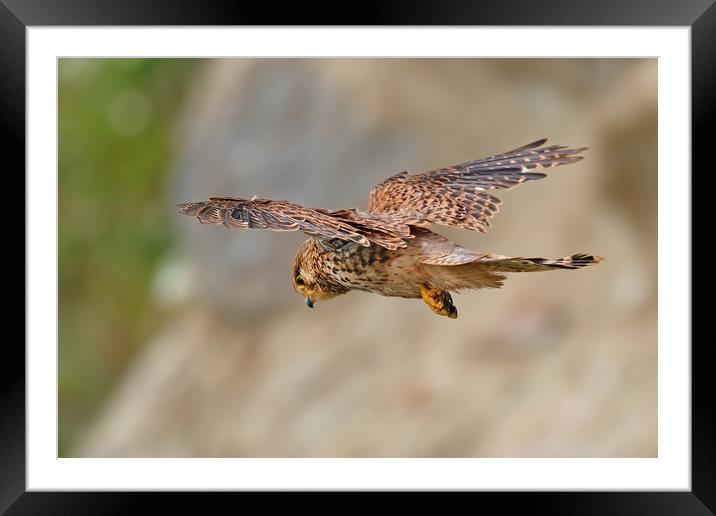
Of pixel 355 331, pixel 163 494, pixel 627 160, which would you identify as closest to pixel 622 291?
pixel 627 160

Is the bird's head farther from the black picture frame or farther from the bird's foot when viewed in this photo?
the black picture frame

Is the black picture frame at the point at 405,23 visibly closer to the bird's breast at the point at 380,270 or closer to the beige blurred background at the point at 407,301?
the bird's breast at the point at 380,270

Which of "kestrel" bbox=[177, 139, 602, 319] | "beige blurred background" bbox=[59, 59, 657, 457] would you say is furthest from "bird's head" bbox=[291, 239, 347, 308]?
"beige blurred background" bbox=[59, 59, 657, 457]

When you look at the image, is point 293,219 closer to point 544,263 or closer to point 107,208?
point 544,263

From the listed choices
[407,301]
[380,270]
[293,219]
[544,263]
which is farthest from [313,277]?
[407,301]

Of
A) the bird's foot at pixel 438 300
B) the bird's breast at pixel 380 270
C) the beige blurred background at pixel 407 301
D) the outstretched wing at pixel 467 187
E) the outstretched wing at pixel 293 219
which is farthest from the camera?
the beige blurred background at pixel 407 301

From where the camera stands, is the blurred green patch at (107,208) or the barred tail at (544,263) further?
the blurred green patch at (107,208)

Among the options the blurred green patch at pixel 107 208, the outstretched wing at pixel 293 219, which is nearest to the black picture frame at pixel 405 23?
the outstretched wing at pixel 293 219

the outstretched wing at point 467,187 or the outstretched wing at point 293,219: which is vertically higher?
the outstretched wing at point 467,187
